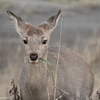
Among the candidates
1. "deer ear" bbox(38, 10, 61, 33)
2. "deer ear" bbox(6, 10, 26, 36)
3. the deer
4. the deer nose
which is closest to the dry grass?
the deer

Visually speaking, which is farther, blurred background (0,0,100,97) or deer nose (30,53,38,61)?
blurred background (0,0,100,97)

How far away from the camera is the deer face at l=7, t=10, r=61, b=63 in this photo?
846cm

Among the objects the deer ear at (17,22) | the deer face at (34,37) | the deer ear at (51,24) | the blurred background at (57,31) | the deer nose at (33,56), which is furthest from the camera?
the blurred background at (57,31)

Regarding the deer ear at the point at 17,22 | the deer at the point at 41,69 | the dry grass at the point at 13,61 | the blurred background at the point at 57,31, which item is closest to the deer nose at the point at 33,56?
the deer at the point at 41,69

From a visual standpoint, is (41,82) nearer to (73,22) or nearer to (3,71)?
(3,71)

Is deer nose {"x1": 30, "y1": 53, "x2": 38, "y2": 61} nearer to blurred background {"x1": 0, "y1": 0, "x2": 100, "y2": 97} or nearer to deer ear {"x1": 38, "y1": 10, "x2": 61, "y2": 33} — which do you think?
deer ear {"x1": 38, "y1": 10, "x2": 61, "y2": 33}

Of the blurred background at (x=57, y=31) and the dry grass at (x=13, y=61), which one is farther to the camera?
the blurred background at (x=57, y=31)

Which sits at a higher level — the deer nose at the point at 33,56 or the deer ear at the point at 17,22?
the deer ear at the point at 17,22

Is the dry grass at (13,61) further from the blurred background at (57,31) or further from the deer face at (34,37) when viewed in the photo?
the deer face at (34,37)

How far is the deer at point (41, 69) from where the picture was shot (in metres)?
8.71

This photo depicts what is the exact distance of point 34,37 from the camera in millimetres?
Result: 8797

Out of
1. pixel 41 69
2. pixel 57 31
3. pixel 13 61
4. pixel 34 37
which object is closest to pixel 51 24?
pixel 34 37

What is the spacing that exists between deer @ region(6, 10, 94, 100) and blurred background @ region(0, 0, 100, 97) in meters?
1.73

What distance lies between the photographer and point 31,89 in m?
9.02
